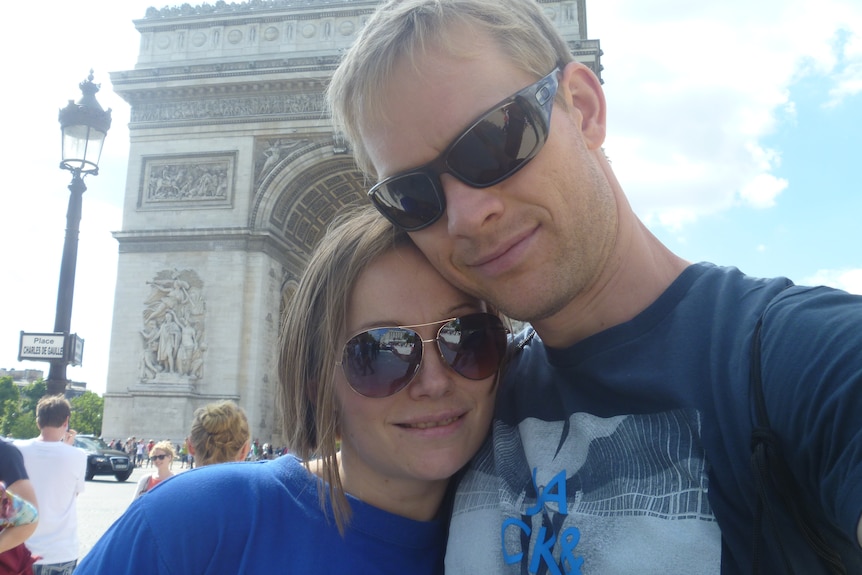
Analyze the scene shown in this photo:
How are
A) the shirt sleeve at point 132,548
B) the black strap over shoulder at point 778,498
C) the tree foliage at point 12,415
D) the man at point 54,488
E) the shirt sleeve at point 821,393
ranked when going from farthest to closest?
the tree foliage at point 12,415 < the man at point 54,488 < the shirt sleeve at point 132,548 < the black strap over shoulder at point 778,498 < the shirt sleeve at point 821,393

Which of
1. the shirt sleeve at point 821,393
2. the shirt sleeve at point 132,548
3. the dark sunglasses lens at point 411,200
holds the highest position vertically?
the dark sunglasses lens at point 411,200

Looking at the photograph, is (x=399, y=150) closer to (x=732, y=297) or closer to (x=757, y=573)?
(x=732, y=297)

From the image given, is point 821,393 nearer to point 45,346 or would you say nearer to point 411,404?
point 411,404

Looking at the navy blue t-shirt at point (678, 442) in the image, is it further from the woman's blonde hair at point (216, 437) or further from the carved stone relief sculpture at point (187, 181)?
the carved stone relief sculpture at point (187, 181)

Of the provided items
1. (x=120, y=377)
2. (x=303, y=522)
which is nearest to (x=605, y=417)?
Result: (x=303, y=522)

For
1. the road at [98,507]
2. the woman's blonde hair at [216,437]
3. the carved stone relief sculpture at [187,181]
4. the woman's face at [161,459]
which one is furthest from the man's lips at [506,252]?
the carved stone relief sculpture at [187,181]
